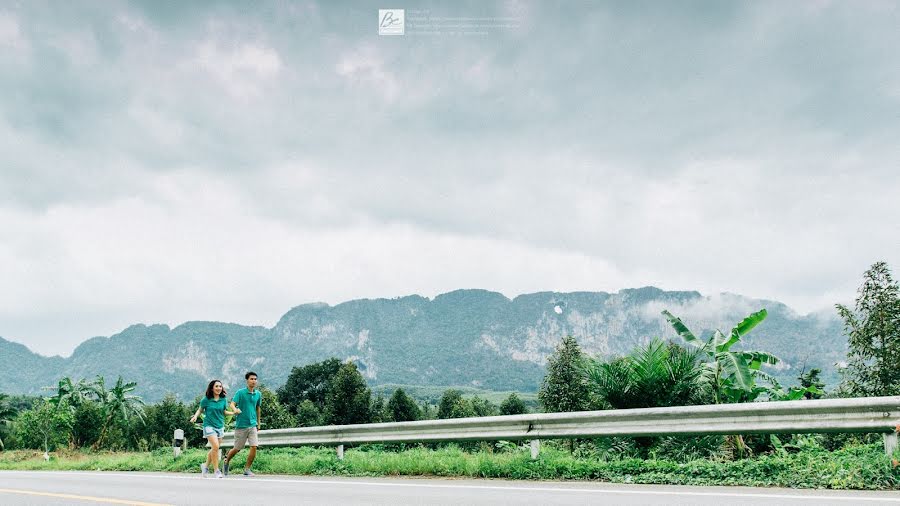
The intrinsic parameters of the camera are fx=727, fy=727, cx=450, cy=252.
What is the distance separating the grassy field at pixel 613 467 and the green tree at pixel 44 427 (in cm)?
3387

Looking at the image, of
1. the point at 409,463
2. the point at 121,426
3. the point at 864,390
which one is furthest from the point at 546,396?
the point at 409,463

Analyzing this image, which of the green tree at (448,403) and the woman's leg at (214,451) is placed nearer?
the woman's leg at (214,451)

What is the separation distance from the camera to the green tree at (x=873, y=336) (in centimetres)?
3225

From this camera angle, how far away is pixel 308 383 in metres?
117

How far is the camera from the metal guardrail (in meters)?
7.94

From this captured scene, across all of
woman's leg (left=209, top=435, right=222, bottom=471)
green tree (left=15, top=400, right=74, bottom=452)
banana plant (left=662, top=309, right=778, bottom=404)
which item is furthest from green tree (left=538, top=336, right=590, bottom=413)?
woman's leg (left=209, top=435, right=222, bottom=471)

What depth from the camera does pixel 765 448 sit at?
35.2ft

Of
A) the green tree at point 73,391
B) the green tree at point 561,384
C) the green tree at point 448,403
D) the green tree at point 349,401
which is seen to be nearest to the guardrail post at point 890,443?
the green tree at point 561,384

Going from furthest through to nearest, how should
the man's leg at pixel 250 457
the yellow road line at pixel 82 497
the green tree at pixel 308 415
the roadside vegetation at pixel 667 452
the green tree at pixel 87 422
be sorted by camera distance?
the green tree at pixel 308 415 → the green tree at pixel 87 422 → the man's leg at pixel 250 457 → the yellow road line at pixel 82 497 → the roadside vegetation at pixel 667 452

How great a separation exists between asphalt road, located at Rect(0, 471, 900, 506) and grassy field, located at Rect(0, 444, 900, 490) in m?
0.38

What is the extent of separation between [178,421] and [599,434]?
91.6 m

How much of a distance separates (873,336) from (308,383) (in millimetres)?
94716

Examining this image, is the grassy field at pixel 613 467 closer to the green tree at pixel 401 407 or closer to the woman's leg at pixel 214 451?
the woman's leg at pixel 214 451

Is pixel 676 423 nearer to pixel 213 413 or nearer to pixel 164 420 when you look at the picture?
pixel 213 413
